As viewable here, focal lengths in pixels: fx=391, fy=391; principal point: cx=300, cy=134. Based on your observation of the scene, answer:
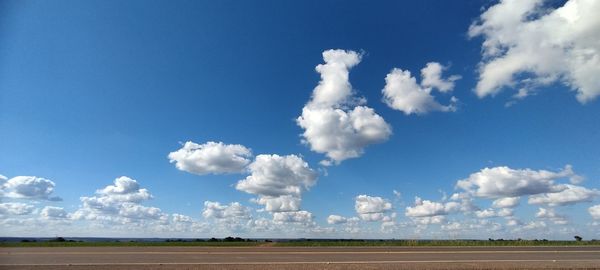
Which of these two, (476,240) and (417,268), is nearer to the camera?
(417,268)

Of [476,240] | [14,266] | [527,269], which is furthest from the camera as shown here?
[476,240]

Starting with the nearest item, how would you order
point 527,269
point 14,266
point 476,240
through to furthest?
point 527,269, point 14,266, point 476,240

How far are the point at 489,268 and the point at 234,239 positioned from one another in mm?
42847

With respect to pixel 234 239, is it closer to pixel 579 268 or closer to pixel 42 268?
pixel 42 268

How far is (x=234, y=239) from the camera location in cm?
5653

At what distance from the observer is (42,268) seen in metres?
19.2

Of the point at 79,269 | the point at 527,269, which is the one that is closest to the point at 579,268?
the point at 527,269

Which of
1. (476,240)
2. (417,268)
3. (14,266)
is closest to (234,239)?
(476,240)

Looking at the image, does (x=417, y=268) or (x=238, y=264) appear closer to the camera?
(x=417, y=268)

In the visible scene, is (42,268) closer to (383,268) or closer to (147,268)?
(147,268)

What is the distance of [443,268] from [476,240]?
40604 millimetres

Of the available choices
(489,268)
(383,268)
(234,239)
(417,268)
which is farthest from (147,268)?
(234,239)

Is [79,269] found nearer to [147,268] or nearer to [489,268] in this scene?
[147,268]

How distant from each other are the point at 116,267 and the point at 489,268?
726 inches
